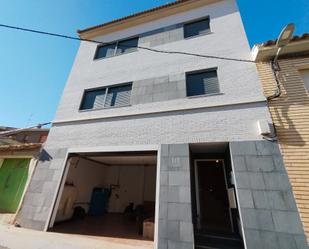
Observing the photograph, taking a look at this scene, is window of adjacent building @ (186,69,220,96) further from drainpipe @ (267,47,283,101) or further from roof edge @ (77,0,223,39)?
roof edge @ (77,0,223,39)

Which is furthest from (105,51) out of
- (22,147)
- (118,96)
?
(22,147)

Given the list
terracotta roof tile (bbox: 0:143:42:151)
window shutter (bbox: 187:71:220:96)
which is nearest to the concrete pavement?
terracotta roof tile (bbox: 0:143:42:151)

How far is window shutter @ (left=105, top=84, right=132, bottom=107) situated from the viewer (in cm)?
754

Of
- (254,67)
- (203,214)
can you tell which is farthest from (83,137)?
(254,67)

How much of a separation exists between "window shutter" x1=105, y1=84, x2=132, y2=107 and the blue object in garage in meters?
5.96

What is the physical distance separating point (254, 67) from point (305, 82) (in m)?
1.68

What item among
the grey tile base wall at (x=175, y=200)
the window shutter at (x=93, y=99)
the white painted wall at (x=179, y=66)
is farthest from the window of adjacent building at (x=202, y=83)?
the window shutter at (x=93, y=99)

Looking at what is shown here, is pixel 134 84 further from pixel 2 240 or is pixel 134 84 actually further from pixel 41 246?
pixel 2 240

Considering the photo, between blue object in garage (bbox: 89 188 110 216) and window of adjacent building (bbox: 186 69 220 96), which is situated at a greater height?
window of adjacent building (bbox: 186 69 220 96)

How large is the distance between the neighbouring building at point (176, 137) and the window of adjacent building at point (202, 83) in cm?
5

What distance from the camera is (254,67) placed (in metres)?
6.13

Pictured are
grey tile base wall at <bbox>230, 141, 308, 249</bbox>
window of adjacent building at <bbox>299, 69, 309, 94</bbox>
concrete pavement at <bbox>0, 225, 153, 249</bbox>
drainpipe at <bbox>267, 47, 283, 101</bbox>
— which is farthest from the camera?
window of adjacent building at <bbox>299, 69, 309, 94</bbox>

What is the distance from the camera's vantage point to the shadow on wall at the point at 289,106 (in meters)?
4.76

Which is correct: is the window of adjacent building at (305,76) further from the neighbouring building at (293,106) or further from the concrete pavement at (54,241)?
the concrete pavement at (54,241)
